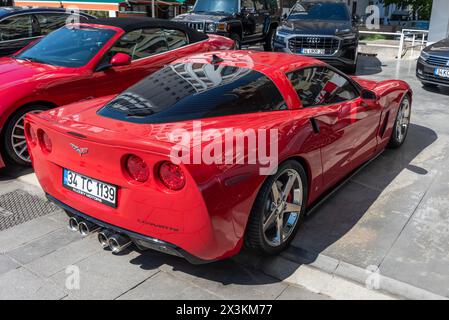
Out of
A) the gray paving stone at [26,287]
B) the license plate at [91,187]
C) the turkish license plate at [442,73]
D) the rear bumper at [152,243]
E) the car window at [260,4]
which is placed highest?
the car window at [260,4]

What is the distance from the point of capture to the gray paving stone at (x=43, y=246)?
320cm

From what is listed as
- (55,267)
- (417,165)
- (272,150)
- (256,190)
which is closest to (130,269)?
(55,267)

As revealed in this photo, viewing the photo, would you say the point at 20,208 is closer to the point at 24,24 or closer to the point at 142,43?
the point at 142,43

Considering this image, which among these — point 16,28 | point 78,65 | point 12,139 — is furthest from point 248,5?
point 12,139

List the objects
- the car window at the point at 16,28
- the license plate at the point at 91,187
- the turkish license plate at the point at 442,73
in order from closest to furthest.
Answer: the license plate at the point at 91,187, the car window at the point at 16,28, the turkish license plate at the point at 442,73

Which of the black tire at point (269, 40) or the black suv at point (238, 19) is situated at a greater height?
the black suv at point (238, 19)

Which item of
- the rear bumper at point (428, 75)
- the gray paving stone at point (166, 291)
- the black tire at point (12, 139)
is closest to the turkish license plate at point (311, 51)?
the rear bumper at point (428, 75)

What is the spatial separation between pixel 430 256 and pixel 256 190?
148 centimetres

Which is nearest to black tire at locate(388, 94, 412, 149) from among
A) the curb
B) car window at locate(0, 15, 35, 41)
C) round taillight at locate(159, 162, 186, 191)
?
the curb

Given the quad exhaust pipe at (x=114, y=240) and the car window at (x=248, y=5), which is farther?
the car window at (x=248, y=5)

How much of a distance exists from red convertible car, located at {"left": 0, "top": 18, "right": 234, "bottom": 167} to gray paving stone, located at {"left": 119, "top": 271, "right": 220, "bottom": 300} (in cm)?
264

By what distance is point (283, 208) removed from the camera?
317cm

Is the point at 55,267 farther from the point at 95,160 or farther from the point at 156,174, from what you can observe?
the point at 156,174

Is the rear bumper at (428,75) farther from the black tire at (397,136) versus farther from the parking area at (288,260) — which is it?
the parking area at (288,260)
